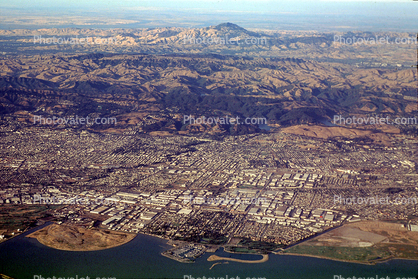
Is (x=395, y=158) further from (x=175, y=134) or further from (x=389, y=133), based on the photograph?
(x=175, y=134)

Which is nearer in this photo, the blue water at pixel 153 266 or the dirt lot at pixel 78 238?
the blue water at pixel 153 266

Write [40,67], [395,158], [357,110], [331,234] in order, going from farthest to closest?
1. [40,67]
2. [357,110]
3. [395,158]
4. [331,234]

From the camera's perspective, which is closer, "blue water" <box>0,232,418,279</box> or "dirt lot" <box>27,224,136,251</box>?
"blue water" <box>0,232,418,279</box>

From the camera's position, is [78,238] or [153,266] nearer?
[153,266]

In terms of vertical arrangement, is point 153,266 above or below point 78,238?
below

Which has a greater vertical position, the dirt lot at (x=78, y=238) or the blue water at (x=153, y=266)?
the dirt lot at (x=78, y=238)

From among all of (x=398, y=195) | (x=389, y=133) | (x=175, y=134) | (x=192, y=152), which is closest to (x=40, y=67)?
(x=175, y=134)

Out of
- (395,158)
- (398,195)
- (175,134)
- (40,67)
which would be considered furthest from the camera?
(40,67)

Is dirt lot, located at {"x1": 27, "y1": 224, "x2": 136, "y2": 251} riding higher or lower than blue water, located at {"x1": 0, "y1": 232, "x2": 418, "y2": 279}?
higher
